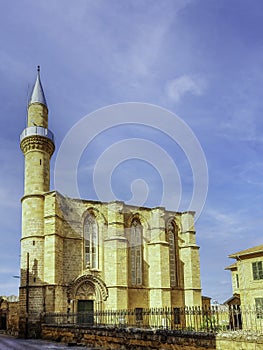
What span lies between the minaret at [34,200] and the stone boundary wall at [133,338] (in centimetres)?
622

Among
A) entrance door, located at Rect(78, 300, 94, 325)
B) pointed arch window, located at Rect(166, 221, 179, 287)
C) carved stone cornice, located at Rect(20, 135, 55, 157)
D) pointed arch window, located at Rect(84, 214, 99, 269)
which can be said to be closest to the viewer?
entrance door, located at Rect(78, 300, 94, 325)

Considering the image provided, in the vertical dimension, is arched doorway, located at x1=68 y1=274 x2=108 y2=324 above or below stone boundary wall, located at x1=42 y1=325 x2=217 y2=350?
above

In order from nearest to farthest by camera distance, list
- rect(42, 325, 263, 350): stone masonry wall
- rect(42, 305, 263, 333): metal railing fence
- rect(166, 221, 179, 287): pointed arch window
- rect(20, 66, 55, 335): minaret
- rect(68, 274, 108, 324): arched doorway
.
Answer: rect(42, 325, 263, 350): stone masonry wall < rect(42, 305, 263, 333): metal railing fence < rect(20, 66, 55, 335): minaret < rect(68, 274, 108, 324): arched doorway < rect(166, 221, 179, 287): pointed arch window

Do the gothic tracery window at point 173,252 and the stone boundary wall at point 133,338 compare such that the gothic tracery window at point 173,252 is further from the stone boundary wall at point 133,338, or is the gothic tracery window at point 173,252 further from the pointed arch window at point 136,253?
the stone boundary wall at point 133,338

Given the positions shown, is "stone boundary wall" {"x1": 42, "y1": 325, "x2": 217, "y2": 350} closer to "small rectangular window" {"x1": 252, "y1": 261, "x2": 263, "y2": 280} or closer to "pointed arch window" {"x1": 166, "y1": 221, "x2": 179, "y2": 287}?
"small rectangular window" {"x1": 252, "y1": 261, "x2": 263, "y2": 280}

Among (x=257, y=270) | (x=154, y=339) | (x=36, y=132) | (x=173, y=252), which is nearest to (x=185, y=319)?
(x=257, y=270)

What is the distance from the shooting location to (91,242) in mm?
31406

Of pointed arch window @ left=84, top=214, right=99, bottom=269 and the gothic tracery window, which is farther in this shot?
the gothic tracery window

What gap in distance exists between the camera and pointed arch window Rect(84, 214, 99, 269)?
31.0m

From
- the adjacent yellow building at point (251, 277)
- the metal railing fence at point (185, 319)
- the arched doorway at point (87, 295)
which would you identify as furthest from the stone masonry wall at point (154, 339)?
the adjacent yellow building at point (251, 277)

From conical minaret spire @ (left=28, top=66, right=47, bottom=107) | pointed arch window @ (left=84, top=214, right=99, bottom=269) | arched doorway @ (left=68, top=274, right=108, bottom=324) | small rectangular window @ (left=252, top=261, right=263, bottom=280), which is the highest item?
conical minaret spire @ (left=28, top=66, right=47, bottom=107)

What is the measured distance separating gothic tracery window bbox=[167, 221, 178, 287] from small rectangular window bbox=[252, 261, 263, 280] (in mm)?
8927

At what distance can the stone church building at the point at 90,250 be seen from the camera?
27734 millimetres

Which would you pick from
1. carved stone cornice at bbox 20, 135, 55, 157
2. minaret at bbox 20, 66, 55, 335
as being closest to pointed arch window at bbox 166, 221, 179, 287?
minaret at bbox 20, 66, 55, 335
